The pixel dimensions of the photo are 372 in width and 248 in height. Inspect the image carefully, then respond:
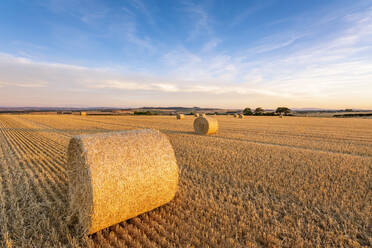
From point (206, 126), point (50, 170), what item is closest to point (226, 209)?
point (50, 170)

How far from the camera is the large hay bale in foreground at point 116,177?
9.96 ft

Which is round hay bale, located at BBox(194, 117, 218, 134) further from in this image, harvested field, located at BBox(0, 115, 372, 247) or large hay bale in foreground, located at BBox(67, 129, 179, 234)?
large hay bale in foreground, located at BBox(67, 129, 179, 234)

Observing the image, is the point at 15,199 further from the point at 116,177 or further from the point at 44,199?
the point at 116,177

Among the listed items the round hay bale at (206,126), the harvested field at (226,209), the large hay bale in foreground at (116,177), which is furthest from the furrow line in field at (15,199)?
the round hay bale at (206,126)

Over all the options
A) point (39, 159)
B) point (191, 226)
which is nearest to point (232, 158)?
→ point (191, 226)

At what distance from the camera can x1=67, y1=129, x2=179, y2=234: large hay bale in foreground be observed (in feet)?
9.96

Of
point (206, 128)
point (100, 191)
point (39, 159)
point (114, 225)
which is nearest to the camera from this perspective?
point (100, 191)

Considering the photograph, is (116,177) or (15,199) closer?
(116,177)

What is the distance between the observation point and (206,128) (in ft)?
46.8

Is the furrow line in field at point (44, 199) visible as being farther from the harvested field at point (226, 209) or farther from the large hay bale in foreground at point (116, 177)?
the large hay bale in foreground at point (116, 177)

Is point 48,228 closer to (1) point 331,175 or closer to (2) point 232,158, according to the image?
(2) point 232,158

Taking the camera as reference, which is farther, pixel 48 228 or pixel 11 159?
pixel 11 159

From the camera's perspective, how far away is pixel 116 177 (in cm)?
319

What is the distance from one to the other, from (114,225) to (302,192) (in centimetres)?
394
